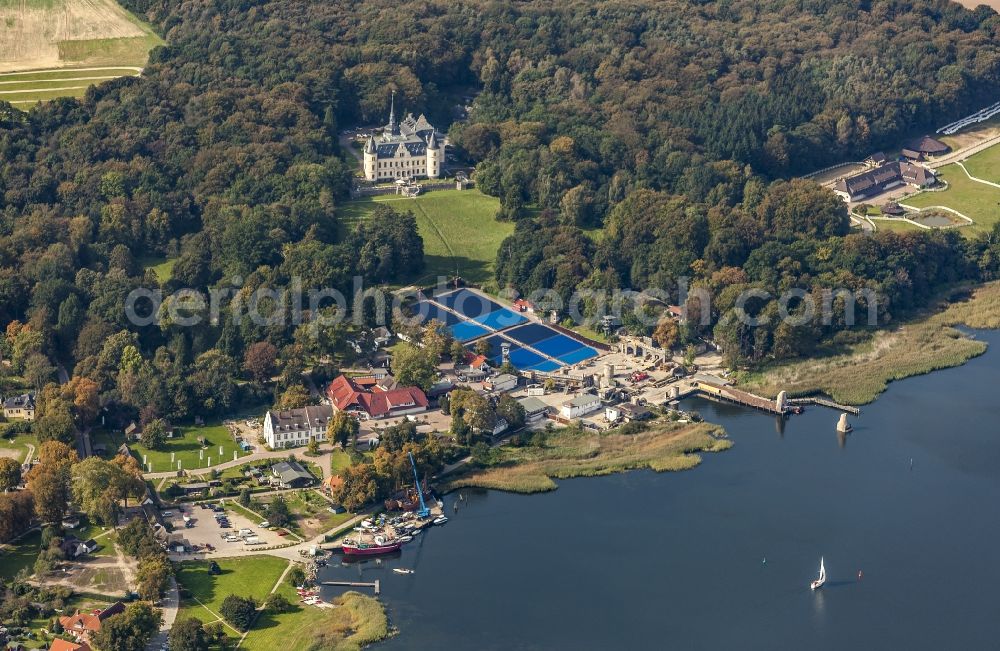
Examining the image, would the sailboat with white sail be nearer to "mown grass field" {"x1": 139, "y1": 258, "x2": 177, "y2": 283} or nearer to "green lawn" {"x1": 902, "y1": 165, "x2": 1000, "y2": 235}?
"mown grass field" {"x1": 139, "y1": 258, "x2": 177, "y2": 283}

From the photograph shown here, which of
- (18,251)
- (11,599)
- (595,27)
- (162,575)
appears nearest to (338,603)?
(162,575)

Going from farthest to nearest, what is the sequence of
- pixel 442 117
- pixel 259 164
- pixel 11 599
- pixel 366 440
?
pixel 442 117 → pixel 259 164 → pixel 366 440 → pixel 11 599

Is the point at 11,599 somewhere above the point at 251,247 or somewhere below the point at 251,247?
below

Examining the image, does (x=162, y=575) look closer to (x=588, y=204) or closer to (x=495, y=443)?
(x=495, y=443)

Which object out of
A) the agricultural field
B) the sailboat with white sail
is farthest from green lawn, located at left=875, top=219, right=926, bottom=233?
the agricultural field

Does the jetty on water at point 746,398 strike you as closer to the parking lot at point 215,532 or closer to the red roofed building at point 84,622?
the parking lot at point 215,532

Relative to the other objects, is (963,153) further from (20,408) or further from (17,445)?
(17,445)

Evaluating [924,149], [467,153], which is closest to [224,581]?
[467,153]
